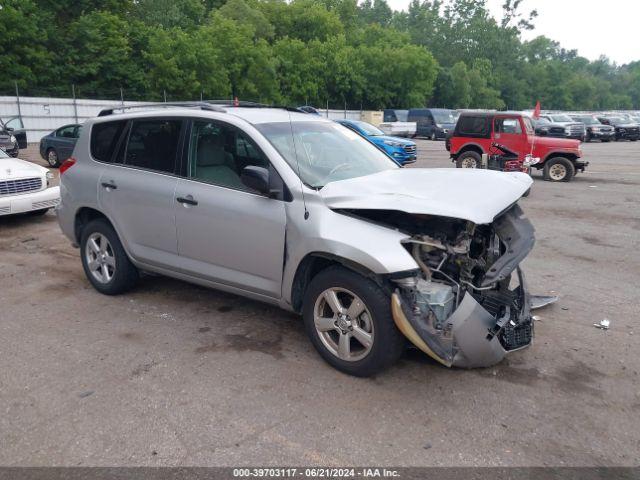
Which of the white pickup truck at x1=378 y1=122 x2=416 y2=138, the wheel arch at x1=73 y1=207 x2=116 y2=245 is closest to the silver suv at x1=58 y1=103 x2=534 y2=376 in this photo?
the wheel arch at x1=73 y1=207 x2=116 y2=245

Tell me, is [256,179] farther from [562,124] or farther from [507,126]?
[562,124]

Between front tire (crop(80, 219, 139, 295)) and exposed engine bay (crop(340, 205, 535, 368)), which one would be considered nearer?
exposed engine bay (crop(340, 205, 535, 368))

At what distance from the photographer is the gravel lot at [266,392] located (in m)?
3.09

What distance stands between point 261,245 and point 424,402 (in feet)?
5.38

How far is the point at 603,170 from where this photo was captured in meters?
18.1

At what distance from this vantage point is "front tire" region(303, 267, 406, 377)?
11.9 feet

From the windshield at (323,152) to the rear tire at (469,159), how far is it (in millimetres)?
11600

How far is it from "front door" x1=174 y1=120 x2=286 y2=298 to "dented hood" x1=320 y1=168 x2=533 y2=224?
1.84ft

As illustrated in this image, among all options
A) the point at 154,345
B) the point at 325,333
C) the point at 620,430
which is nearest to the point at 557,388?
the point at 620,430

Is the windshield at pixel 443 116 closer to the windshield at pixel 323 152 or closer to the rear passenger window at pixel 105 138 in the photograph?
the windshield at pixel 323 152

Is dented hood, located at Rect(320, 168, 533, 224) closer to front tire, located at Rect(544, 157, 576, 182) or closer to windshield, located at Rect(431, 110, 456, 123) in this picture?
front tire, located at Rect(544, 157, 576, 182)

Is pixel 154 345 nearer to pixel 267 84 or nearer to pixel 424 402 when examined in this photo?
pixel 424 402

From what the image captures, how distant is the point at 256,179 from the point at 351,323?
1244mm

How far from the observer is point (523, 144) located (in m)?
15.2
